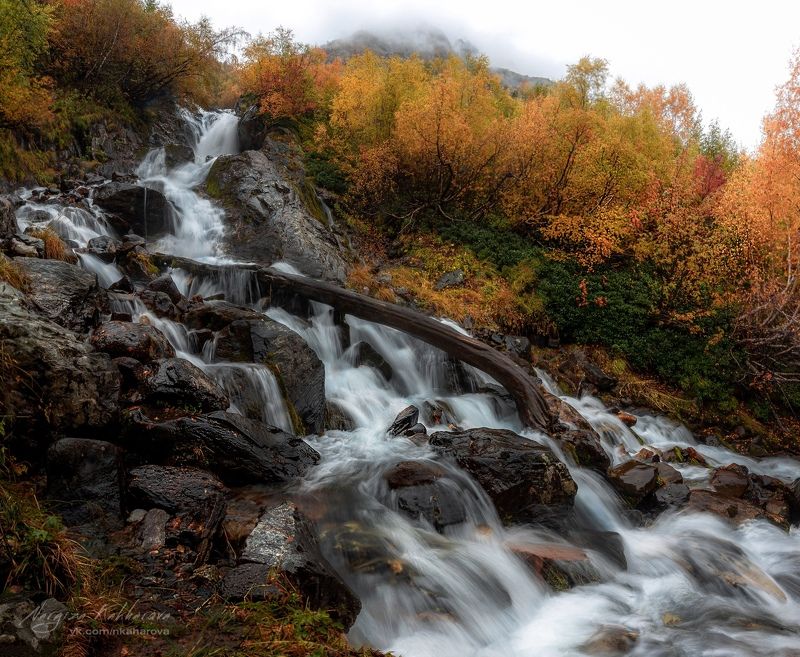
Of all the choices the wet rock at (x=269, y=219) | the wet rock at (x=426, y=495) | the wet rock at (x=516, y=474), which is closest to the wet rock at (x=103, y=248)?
the wet rock at (x=269, y=219)

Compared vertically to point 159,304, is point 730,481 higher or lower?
lower

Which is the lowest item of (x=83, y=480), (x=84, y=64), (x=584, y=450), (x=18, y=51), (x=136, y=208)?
(x=584, y=450)

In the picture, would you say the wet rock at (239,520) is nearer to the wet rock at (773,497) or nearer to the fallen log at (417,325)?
the fallen log at (417,325)

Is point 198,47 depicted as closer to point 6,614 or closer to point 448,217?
point 448,217

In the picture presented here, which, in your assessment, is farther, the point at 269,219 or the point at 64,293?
the point at 269,219

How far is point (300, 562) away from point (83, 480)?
2417 mm

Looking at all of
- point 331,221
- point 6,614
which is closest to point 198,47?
point 331,221

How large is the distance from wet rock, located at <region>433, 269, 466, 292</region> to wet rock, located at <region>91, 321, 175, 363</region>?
10195 mm

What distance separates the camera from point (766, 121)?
17.6 meters

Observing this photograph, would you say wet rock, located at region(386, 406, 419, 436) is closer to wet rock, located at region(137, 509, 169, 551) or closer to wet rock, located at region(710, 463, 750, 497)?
wet rock, located at region(137, 509, 169, 551)

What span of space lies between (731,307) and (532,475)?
11044 mm

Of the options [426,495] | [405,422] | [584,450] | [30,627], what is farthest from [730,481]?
[30,627]

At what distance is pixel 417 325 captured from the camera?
1098cm

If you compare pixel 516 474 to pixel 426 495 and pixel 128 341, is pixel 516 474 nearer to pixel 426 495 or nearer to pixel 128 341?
pixel 426 495
